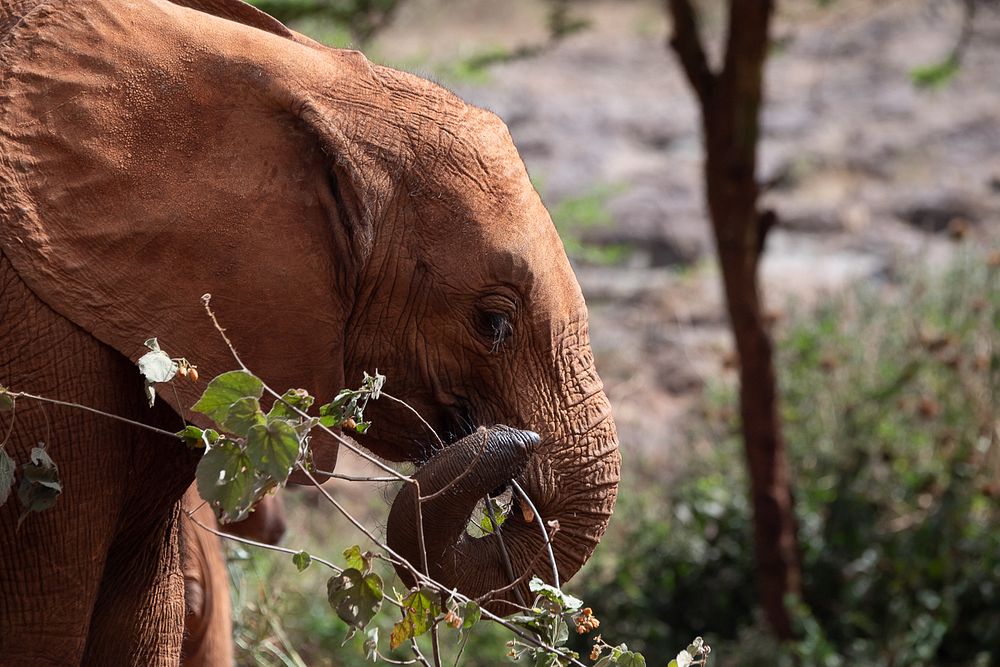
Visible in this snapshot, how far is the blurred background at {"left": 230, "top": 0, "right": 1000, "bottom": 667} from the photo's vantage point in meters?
5.70

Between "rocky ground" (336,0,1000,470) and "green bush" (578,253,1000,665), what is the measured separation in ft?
2.98

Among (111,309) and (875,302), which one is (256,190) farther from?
(875,302)

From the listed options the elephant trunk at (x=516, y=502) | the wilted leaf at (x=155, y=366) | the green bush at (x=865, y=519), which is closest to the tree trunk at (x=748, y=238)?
the green bush at (x=865, y=519)

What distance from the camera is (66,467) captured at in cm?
245

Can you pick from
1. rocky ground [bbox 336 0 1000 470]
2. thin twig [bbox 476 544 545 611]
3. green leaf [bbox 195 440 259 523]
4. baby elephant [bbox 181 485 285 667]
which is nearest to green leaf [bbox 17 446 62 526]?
green leaf [bbox 195 440 259 523]

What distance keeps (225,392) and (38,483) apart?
0.41 meters

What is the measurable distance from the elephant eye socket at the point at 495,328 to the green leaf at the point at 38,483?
2.58 ft

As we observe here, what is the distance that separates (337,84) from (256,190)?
0.27 meters

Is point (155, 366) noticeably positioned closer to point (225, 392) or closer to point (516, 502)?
point (225, 392)

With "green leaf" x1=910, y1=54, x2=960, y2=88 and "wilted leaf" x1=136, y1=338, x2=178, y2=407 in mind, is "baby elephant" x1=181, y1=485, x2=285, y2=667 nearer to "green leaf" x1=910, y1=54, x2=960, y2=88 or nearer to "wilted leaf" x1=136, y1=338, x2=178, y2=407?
"wilted leaf" x1=136, y1=338, x2=178, y2=407

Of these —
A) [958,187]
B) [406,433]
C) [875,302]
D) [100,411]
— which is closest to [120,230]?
[100,411]

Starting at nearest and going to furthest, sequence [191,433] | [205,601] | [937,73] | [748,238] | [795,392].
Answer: [191,433] < [205,601] < [748,238] < [937,73] < [795,392]

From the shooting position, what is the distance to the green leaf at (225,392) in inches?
84.7

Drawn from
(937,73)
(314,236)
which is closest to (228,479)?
(314,236)
